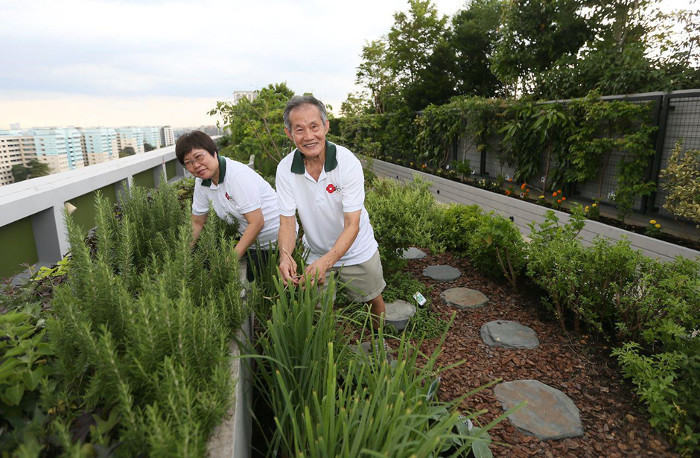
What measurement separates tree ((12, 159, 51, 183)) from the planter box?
5.39m

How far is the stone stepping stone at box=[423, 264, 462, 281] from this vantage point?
425 centimetres

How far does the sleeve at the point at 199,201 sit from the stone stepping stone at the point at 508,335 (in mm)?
2357

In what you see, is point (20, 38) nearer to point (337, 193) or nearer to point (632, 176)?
point (337, 193)

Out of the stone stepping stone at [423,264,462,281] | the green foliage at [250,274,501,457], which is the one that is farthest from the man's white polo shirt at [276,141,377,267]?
the stone stepping stone at [423,264,462,281]

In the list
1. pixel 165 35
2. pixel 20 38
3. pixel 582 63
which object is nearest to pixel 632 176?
pixel 582 63

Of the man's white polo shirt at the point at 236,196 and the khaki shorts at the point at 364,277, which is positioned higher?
the man's white polo shirt at the point at 236,196

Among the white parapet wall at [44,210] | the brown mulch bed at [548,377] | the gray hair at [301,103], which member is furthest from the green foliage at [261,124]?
the brown mulch bed at [548,377]

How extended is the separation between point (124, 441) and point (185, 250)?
2.73 ft

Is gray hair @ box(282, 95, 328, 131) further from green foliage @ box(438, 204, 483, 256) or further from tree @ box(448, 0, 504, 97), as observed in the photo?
tree @ box(448, 0, 504, 97)

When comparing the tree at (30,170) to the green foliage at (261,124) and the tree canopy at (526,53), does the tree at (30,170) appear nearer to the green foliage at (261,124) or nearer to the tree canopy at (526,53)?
the green foliage at (261,124)

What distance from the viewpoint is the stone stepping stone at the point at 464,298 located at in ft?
Result: 11.9

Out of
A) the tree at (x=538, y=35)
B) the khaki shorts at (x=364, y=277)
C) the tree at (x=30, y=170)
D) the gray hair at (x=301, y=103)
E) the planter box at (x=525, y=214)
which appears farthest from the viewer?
the tree at (x=538, y=35)

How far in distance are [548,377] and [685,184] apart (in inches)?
172

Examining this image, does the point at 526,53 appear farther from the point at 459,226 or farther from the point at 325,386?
the point at 325,386
